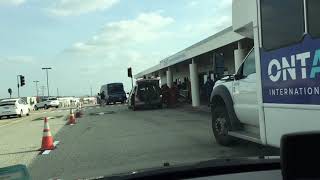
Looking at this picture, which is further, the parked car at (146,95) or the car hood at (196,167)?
the parked car at (146,95)

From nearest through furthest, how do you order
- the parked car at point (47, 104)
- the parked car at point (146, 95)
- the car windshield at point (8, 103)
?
1. the parked car at point (146, 95)
2. the car windshield at point (8, 103)
3. the parked car at point (47, 104)

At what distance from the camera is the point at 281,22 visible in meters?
7.99

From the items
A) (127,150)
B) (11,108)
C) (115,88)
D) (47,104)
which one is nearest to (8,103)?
(11,108)

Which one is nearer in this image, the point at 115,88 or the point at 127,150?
the point at 127,150

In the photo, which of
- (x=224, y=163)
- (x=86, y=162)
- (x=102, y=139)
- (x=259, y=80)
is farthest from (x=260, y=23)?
(x=102, y=139)

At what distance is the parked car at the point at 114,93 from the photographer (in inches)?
2442

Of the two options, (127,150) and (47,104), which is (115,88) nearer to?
(47,104)

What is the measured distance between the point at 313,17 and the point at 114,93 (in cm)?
5589

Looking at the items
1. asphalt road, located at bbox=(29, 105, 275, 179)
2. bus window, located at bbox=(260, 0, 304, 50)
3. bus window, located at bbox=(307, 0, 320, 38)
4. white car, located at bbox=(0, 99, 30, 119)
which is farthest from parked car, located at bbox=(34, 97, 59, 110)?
Result: bus window, located at bbox=(307, 0, 320, 38)

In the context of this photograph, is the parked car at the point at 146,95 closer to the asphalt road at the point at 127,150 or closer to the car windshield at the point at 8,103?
the car windshield at the point at 8,103

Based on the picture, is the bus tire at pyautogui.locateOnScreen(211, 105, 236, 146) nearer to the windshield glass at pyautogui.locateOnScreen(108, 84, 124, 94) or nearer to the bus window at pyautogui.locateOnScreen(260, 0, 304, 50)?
the bus window at pyautogui.locateOnScreen(260, 0, 304, 50)

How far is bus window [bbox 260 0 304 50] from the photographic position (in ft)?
24.8

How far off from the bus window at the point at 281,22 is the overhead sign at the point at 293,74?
123 millimetres

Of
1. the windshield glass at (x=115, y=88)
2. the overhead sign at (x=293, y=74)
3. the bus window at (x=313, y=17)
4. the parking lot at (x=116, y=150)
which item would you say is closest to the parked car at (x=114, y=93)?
the windshield glass at (x=115, y=88)
